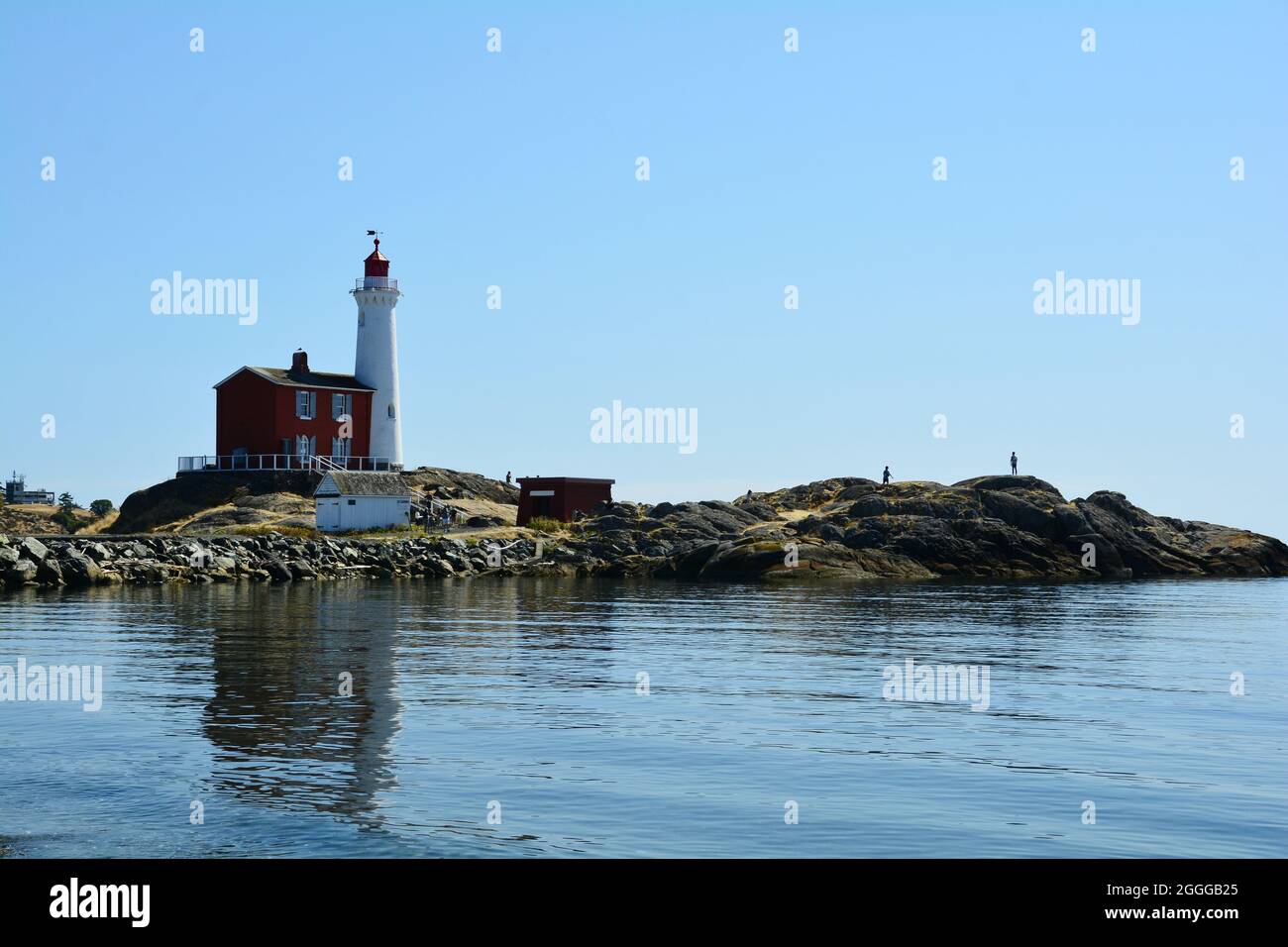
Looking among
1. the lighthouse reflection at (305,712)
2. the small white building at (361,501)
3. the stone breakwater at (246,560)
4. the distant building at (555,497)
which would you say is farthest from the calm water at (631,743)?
the distant building at (555,497)

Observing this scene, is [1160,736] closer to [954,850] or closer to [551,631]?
Result: [954,850]

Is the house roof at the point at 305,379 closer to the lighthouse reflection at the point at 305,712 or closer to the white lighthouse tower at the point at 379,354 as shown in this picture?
the white lighthouse tower at the point at 379,354

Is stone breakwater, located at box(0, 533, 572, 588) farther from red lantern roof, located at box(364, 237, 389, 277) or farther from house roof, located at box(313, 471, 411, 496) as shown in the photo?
red lantern roof, located at box(364, 237, 389, 277)

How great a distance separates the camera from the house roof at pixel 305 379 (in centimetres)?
7732

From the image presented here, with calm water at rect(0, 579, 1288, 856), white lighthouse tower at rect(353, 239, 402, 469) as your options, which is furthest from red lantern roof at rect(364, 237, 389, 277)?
calm water at rect(0, 579, 1288, 856)

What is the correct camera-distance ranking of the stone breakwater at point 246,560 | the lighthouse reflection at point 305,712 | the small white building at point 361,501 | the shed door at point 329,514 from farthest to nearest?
the small white building at point 361,501
the shed door at point 329,514
the stone breakwater at point 246,560
the lighthouse reflection at point 305,712

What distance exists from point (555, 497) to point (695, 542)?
1162 cm

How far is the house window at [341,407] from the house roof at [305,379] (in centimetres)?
52

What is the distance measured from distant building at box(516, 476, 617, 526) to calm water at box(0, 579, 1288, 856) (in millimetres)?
41182

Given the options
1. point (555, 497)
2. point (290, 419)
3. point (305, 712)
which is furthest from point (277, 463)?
point (305, 712)

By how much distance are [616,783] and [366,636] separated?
16.9 metres

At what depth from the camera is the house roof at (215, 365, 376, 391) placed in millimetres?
77319
